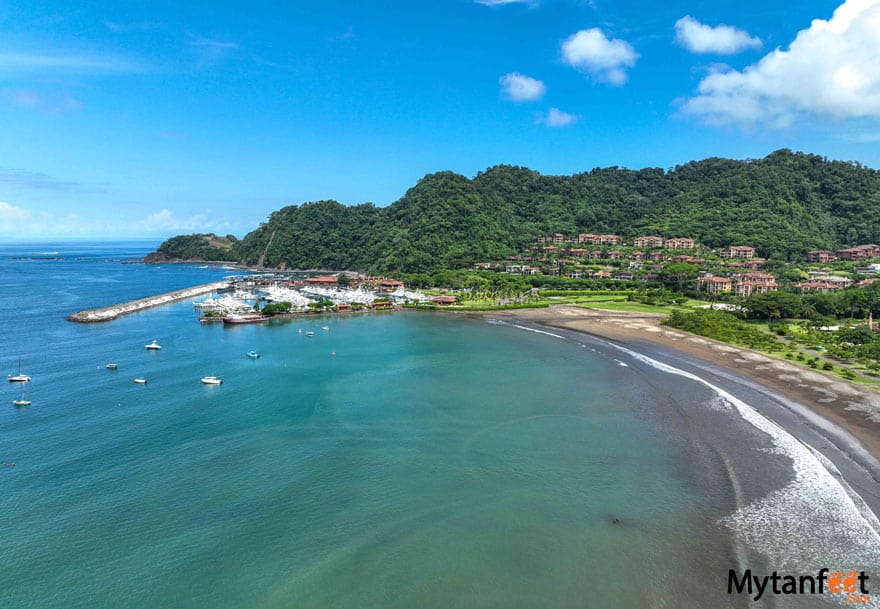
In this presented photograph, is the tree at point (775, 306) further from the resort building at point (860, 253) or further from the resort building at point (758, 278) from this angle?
the resort building at point (860, 253)

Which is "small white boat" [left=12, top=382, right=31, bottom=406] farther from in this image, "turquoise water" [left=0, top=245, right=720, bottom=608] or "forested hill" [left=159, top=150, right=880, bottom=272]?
"forested hill" [left=159, top=150, right=880, bottom=272]

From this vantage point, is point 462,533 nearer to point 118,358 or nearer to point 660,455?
point 660,455

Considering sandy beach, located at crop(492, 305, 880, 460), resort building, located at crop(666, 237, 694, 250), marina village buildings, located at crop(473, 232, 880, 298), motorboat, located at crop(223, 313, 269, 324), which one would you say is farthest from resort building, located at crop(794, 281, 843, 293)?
motorboat, located at crop(223, 313, 269, 324)

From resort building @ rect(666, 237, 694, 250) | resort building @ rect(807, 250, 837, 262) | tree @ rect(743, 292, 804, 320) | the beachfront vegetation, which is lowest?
the beachfront vegetation

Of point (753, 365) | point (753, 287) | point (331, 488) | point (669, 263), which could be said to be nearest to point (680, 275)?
point (753, 287)

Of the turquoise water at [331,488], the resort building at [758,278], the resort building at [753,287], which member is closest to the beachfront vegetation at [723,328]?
the turquoise water at [331,488]
